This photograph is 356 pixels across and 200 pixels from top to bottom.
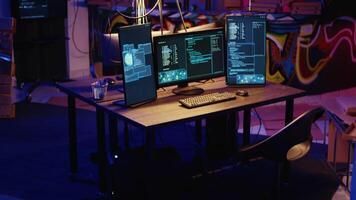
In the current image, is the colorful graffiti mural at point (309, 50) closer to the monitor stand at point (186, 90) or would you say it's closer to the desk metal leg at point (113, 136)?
the monitor stand at point (186, 90)

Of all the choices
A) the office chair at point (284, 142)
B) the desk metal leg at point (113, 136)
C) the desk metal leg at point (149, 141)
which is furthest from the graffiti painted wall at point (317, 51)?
the desk metal leg at point (149, 141)

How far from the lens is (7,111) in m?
6.35

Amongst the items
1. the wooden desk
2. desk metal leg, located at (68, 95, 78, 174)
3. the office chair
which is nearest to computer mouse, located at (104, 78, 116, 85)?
the wooden desk

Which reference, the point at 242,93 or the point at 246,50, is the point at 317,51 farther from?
the point at 242,93

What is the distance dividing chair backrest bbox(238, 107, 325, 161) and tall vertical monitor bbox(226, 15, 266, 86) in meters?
0.78

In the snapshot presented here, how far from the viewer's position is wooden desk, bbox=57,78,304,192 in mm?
3676

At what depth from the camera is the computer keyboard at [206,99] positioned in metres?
3.94

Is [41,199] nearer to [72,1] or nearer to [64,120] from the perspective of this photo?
[64,120]

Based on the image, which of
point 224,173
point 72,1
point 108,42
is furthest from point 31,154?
point 72,1

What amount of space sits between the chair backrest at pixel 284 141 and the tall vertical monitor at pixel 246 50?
78cm

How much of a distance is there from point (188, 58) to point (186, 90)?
0.23 meters

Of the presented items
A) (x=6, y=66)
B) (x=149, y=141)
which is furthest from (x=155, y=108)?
(x=6, y=66)

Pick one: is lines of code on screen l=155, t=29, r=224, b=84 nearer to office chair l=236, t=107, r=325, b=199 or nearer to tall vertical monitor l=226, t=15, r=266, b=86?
tall vertical monitor l=226, t=15, r=266, b=86

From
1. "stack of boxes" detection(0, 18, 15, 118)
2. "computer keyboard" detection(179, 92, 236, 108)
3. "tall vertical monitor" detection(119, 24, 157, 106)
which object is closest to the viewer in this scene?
"tall vertical monitor" detection(119, 24, 157, 106)
